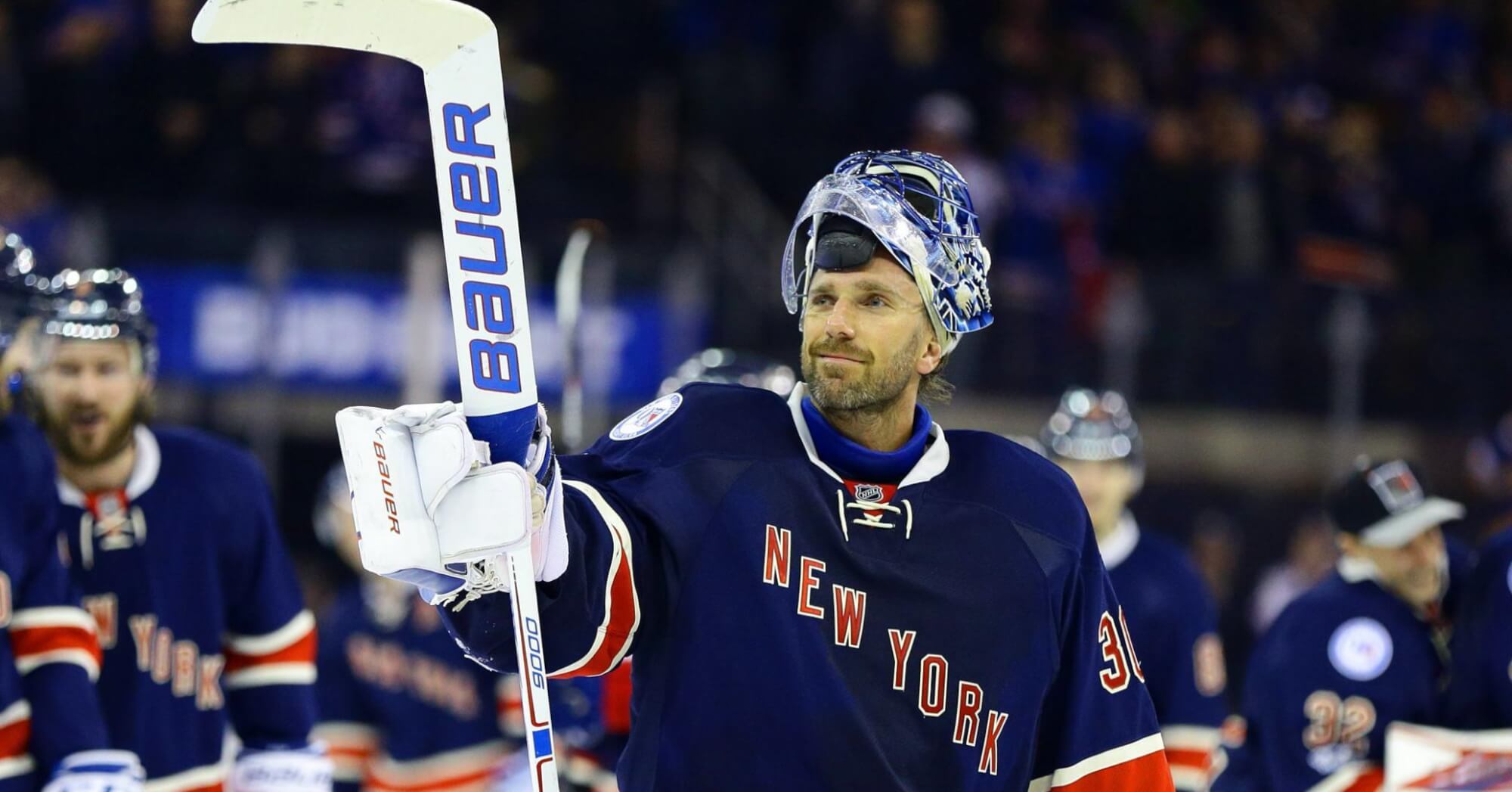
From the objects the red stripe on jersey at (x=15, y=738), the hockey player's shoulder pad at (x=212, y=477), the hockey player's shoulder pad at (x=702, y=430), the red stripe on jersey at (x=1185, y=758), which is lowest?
the red stripe on jersey at (x=1185, y=758)

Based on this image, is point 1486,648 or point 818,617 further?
point 1486,648

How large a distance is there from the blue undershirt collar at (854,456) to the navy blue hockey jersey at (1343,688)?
6.55ft

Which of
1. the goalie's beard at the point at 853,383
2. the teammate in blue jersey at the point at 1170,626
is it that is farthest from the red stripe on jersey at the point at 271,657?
the teammate in blue jersey at the point at 1170,626

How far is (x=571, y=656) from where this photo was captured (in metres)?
2.73

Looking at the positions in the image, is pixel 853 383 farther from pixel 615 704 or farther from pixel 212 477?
pixel 615 704

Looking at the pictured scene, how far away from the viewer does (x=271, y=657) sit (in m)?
4.30

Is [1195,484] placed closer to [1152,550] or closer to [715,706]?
[1152,550]

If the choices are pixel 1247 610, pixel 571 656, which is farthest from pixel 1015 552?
pixel 1247 610

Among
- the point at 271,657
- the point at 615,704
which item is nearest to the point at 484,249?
the point at 271,657

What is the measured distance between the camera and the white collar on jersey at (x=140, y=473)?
4152 millimetres

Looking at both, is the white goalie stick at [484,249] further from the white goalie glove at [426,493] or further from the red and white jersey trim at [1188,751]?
the red and white jersey trim at [1188,751]

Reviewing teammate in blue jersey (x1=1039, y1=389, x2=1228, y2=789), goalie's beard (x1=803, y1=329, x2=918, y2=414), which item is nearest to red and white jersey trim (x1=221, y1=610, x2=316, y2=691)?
Result: goalie's beard (x1=803, y1=329, x2=918, y2=414)

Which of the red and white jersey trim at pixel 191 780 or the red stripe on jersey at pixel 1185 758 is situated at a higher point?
the red and white jersey trim at pixel 191 780

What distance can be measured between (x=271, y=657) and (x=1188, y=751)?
240 cm
